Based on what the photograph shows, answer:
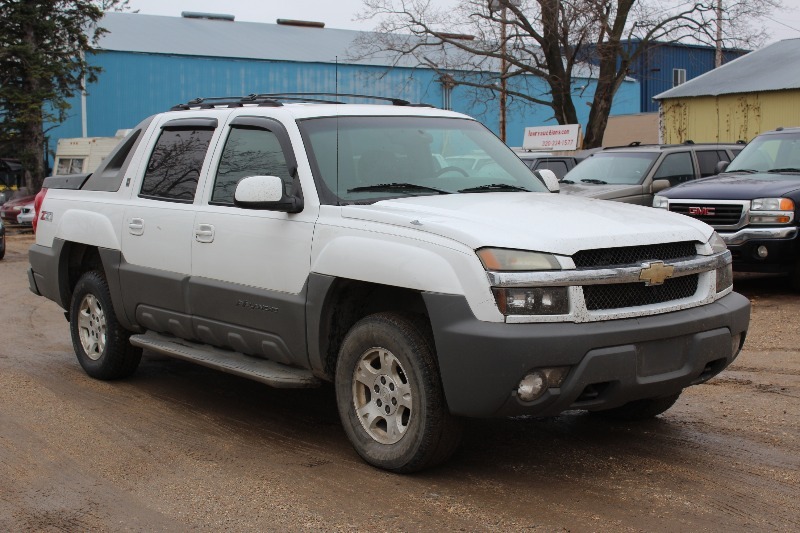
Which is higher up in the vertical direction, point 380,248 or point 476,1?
point 476,1

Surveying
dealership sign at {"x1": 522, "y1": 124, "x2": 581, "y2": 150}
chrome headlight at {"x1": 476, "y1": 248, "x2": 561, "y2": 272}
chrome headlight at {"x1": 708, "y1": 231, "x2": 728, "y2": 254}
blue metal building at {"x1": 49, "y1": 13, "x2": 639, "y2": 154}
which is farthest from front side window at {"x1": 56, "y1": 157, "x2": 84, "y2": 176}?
chrome headlight at {"x1": 476, "y1": 248, "x2": 561, "y2": 272}

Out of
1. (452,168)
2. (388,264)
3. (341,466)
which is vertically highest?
(452,168)

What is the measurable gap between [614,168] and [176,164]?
9.62 m

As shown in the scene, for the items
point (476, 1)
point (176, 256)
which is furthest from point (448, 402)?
point (476, 1)

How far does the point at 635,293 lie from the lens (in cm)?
492

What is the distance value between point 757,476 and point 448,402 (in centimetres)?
163

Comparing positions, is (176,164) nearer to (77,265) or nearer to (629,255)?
(77,265)

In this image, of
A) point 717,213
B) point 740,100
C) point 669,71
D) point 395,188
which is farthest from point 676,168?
point 669,71

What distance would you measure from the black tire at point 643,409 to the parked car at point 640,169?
8.21 meters

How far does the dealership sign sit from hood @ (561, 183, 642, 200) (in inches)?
517

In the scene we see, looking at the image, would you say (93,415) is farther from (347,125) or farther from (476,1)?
(476,1)

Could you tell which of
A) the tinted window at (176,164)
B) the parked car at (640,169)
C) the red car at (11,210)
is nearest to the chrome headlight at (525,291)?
the tinted window at (176,164)

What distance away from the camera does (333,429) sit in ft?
19.9

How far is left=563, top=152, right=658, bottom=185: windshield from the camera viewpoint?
1485 centimetres
